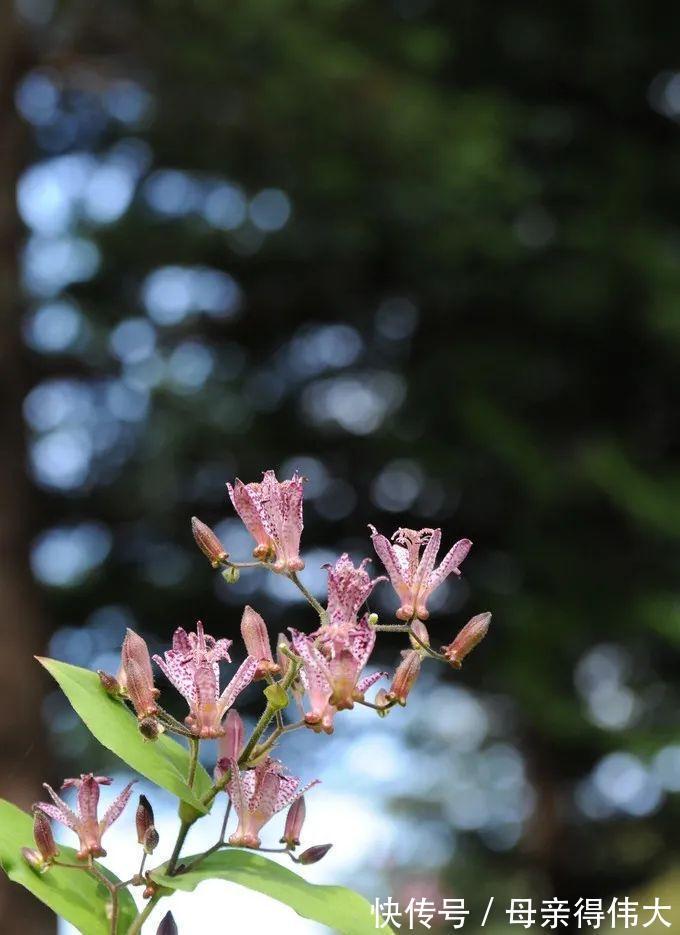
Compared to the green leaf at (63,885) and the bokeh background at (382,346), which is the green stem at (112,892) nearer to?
the green leaf at (63,885)

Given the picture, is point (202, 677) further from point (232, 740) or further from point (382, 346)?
point (382, 346)

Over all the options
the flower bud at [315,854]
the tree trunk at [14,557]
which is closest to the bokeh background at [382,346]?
the tree trunk at [14,557]

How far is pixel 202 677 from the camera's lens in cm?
56

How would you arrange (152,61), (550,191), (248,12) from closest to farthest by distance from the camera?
(248,12), (152,61), (550,191)

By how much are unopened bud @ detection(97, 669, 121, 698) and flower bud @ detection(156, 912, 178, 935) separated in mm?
109

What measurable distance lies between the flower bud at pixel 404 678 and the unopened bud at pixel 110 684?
13cm

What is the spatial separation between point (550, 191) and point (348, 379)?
3.12 ft

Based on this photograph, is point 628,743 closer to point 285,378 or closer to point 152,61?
point 285,378

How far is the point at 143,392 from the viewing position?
3.93 metres

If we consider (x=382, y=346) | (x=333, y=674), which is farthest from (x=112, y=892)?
(x=382, y=346)

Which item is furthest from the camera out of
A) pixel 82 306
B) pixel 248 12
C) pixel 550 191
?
pixel 550 191

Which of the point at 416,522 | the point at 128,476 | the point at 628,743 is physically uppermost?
the point at 416,522

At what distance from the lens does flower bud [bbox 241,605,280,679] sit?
0.53m

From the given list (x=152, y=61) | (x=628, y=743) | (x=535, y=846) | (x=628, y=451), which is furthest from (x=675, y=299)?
(x=535, y=846)
